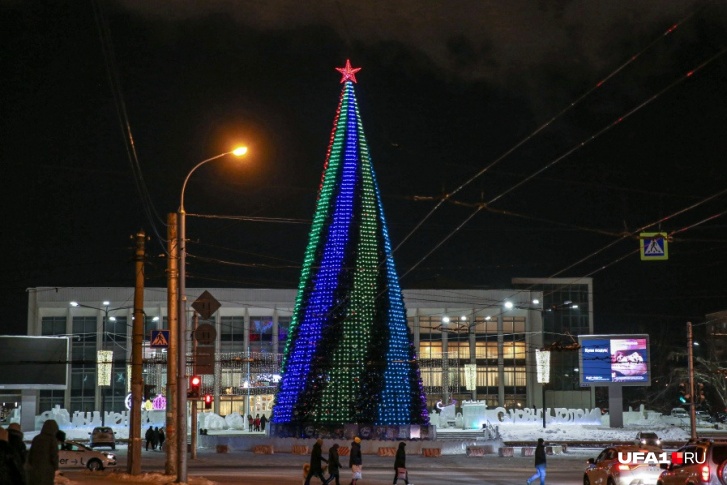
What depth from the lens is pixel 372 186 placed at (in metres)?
42.5

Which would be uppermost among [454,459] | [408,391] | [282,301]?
[282,301]

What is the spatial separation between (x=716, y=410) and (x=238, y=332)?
4628 cm

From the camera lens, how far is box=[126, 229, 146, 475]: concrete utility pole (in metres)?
27.6

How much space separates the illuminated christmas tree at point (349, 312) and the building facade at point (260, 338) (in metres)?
36.0

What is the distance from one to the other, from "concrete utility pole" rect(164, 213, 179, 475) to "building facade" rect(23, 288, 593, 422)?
5110cm

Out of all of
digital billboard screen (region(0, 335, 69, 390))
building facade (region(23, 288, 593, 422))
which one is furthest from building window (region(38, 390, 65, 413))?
digital billboard screen (region(0, 335, 69, 390))

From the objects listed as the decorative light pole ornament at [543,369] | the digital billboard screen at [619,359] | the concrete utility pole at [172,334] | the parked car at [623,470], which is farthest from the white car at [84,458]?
the digital billboard screen at [619,359]

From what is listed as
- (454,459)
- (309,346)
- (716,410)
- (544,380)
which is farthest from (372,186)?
(716,410)

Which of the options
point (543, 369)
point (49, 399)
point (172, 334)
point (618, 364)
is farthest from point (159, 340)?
point (49, 399)

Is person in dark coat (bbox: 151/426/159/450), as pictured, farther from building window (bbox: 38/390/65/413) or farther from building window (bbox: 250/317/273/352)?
building window (bbox: 38/390/65/413)

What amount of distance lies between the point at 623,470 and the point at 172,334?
1141 centimetres

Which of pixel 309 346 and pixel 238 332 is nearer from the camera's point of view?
pixel 309 346

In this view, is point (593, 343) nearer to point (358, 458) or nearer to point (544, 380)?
point (544, 380)

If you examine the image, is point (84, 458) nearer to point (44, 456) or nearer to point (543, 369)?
point (44, 456)
